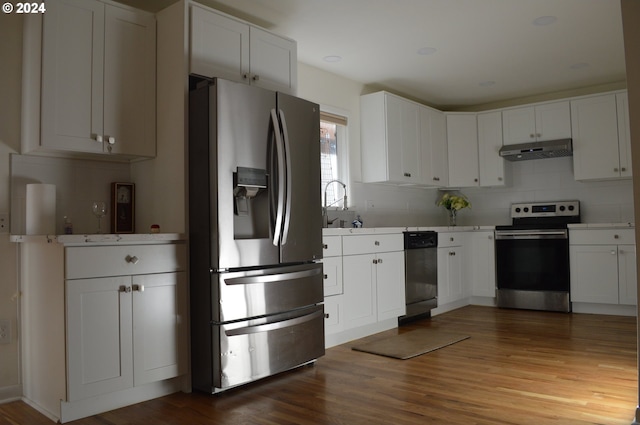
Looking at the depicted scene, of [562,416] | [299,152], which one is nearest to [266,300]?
[299,152]

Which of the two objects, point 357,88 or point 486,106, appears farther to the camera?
point 486,106

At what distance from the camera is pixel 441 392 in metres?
2.90

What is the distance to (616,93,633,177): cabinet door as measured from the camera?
17.9 feet

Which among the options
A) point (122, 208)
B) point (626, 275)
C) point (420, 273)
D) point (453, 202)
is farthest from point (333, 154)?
point (626, 275)

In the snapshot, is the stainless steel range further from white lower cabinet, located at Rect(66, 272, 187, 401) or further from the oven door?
white lower cabinet, located at Rect(66, 272, 187, 401)

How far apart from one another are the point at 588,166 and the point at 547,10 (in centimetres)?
238

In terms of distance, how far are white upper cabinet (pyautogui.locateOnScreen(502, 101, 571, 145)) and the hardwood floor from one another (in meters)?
2.54

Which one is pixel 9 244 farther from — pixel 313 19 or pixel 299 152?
pixel 313 19

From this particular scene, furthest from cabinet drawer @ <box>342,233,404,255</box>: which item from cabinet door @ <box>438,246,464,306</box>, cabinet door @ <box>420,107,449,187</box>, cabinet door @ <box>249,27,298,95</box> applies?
cabinet door @ <box>420,107,449,187</box>

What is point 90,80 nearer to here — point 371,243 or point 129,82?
point 129,82

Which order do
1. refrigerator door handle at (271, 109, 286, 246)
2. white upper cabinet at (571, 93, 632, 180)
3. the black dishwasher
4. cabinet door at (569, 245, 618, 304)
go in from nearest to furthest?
refrigerator door handle at (271, 109, 286, 246), the black dishwasher, cabinet door at (569, 245, 618, 304), white upper cabinet at (571, 93, 632, 180)

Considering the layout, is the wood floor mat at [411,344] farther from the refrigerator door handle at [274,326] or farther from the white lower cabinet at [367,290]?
the refrigerator door handle at [274,326]

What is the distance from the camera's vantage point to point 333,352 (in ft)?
12.7

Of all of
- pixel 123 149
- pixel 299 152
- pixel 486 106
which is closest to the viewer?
pixel 123 149
